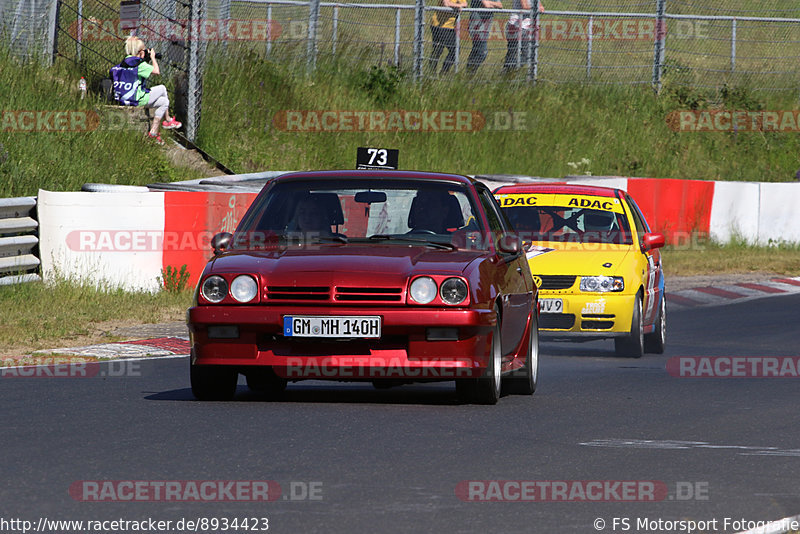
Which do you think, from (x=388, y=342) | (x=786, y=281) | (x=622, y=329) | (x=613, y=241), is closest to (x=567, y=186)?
(x=613, y=241)

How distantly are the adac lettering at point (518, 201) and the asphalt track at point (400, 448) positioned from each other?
12.3 ft

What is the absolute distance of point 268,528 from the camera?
18.4 ft

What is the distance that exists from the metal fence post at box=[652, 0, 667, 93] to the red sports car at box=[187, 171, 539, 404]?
23.6m

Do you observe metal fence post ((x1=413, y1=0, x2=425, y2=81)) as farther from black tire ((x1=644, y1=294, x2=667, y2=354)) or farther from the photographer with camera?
black tire ((x1=644, y1=294, x2=667, y2=354))

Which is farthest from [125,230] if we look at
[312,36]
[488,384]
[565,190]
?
[312,36]

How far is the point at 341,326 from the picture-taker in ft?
28.8

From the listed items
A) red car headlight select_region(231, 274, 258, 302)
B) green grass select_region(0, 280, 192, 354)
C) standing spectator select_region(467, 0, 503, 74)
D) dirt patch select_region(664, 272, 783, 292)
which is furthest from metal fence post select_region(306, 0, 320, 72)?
red car headlight select_region(231, 274, 258, 302)

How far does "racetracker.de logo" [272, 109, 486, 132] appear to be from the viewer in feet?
90.4

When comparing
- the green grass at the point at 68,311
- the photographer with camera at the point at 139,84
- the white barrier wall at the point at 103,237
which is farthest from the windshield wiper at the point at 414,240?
the photographer with camera at the point at 139,84

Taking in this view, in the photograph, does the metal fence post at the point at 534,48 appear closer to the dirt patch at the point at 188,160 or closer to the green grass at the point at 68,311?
the dirt patch at the point at 188,160

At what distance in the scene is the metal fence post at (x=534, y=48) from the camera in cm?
3098

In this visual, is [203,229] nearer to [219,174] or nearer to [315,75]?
[219,174]

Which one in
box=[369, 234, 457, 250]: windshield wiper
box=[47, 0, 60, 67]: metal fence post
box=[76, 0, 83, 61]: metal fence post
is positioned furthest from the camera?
box=[76, 0, 83, 61]: metal fence post

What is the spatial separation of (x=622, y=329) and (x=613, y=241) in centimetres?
106
